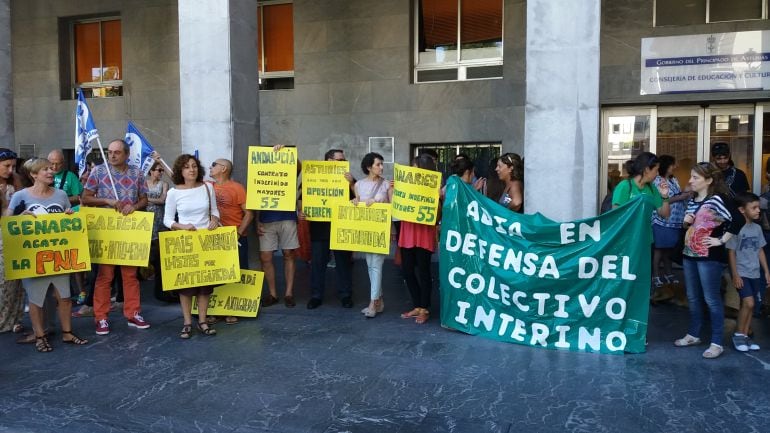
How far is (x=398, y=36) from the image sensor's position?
12039mm

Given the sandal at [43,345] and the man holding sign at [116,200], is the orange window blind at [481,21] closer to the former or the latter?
the man holding sign at [116,200]

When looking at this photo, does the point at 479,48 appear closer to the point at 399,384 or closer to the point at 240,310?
the point at 240,310

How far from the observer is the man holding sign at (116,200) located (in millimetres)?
6871

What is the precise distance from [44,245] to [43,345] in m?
1.00

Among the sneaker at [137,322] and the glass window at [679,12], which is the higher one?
the glass window at [679,12]

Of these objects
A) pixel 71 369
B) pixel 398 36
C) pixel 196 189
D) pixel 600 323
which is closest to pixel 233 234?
pixel 196 189

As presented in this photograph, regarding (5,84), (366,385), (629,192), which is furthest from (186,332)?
(5,84)

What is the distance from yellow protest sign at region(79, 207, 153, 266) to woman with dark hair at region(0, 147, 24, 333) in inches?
35.5

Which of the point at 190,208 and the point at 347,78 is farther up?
the point at 347,78

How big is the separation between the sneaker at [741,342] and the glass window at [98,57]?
13238mm

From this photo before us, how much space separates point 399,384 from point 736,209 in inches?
138

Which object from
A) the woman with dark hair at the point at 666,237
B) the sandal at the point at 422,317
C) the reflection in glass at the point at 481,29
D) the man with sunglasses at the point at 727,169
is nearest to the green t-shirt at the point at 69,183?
the sandal at the point at 422,317

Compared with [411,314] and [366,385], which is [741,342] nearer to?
[411,314]

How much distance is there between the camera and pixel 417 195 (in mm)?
7125
